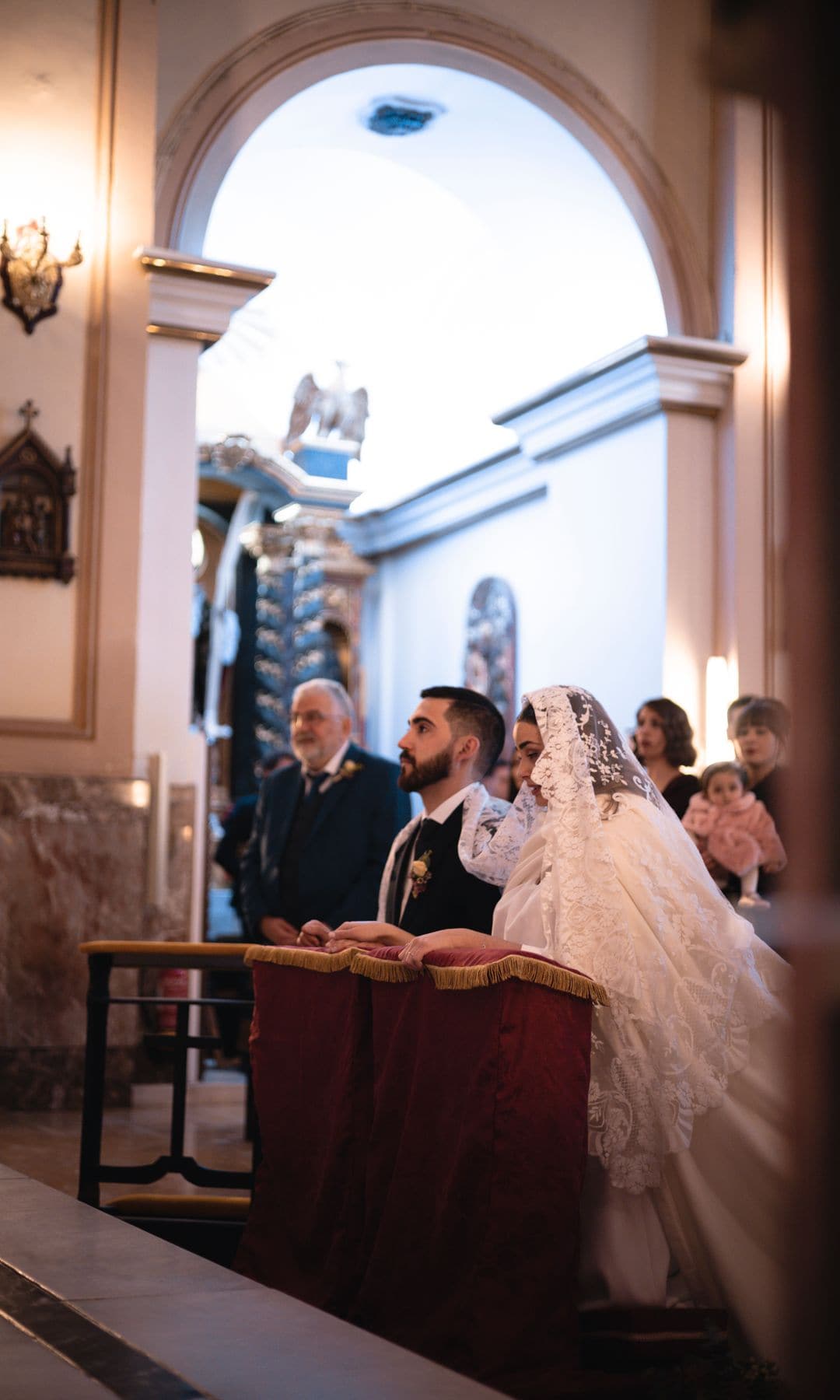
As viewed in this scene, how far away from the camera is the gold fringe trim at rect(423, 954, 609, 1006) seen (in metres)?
3.10

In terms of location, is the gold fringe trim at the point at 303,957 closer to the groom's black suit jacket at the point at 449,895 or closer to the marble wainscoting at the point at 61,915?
the groom's black suit jacket at the point at 449,895

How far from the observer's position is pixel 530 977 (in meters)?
3.10

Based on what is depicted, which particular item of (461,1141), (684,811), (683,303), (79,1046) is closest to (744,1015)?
(461,1141)

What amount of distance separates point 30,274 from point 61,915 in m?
3.10

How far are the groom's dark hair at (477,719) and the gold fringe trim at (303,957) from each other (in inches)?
36.4

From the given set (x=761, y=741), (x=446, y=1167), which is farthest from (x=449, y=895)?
A: (x=761, y=741)

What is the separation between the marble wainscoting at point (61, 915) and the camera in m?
7.25

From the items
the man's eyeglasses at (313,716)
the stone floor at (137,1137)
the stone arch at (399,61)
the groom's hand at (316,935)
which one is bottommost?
the stone floor at (137,1137)

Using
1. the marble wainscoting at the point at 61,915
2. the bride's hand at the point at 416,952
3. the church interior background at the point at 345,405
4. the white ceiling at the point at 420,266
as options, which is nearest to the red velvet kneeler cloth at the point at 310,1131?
the bride's hand at the point at 416,952

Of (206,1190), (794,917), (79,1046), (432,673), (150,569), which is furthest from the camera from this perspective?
(432,673)

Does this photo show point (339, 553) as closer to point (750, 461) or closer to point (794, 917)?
point (750, 461)

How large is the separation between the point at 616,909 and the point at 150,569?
17.0 feet

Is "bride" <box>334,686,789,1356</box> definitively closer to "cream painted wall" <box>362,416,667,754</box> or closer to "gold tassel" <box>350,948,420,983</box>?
"gold tassel" <box>350,948,420,983</box>

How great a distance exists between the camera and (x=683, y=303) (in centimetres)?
984
